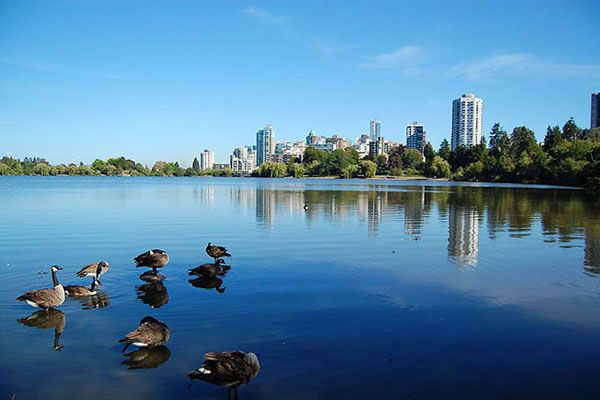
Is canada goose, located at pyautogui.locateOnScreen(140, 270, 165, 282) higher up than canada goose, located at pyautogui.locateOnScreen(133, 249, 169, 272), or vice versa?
canada goose, located at pyautogui.locateOnScreen(133, 249, 169, 272)

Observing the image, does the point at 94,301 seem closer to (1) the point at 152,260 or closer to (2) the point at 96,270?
(2) the point at 96,270

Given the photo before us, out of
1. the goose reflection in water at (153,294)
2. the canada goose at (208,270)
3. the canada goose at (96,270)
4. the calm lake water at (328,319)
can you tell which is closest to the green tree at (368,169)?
the calm lake water at (328,319)

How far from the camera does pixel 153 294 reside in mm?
10625

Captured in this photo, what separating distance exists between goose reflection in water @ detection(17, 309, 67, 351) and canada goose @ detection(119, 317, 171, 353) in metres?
1.72

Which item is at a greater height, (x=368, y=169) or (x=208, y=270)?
(x=368, y=169)

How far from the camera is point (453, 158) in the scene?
17812 centimetres

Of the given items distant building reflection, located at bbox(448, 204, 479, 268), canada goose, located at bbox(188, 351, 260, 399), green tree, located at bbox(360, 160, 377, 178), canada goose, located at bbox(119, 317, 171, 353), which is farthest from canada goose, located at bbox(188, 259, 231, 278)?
green tree, located at bbox(360, 160, 377, 178)

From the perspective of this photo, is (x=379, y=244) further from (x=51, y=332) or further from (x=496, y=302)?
(x=51, y=332)

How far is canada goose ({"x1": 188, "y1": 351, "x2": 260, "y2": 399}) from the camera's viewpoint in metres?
6.05

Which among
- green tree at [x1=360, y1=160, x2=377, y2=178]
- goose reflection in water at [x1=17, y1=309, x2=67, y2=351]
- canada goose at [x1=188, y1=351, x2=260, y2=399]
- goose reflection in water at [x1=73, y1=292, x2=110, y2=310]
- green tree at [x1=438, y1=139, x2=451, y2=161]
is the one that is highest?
green tree at [x1=438, y1=139, x2=451, y2=161]

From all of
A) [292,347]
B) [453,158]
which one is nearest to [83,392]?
[292,347]

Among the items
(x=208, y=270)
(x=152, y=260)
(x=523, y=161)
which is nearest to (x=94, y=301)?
(x=152, y=260)

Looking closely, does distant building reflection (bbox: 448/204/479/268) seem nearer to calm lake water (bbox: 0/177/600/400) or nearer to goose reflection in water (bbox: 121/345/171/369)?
calm lake water (bbox: 0/177/600/400)

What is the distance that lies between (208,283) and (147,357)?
14.8 feet
